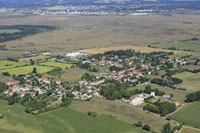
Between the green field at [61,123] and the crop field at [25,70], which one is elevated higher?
the crop field at [25,70]

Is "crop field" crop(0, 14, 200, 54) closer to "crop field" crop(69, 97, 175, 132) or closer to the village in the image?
the village

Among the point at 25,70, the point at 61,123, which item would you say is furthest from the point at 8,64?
the point at 61,123

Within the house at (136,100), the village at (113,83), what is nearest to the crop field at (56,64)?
the village at (113,83)

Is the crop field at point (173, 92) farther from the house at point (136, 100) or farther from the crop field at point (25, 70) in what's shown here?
the crop field at point (25, 70)

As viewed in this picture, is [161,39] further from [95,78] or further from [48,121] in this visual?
[48,121]

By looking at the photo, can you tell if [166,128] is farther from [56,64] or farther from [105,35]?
[105,35]

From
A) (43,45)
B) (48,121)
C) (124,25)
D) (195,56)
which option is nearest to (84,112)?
(48,121)
